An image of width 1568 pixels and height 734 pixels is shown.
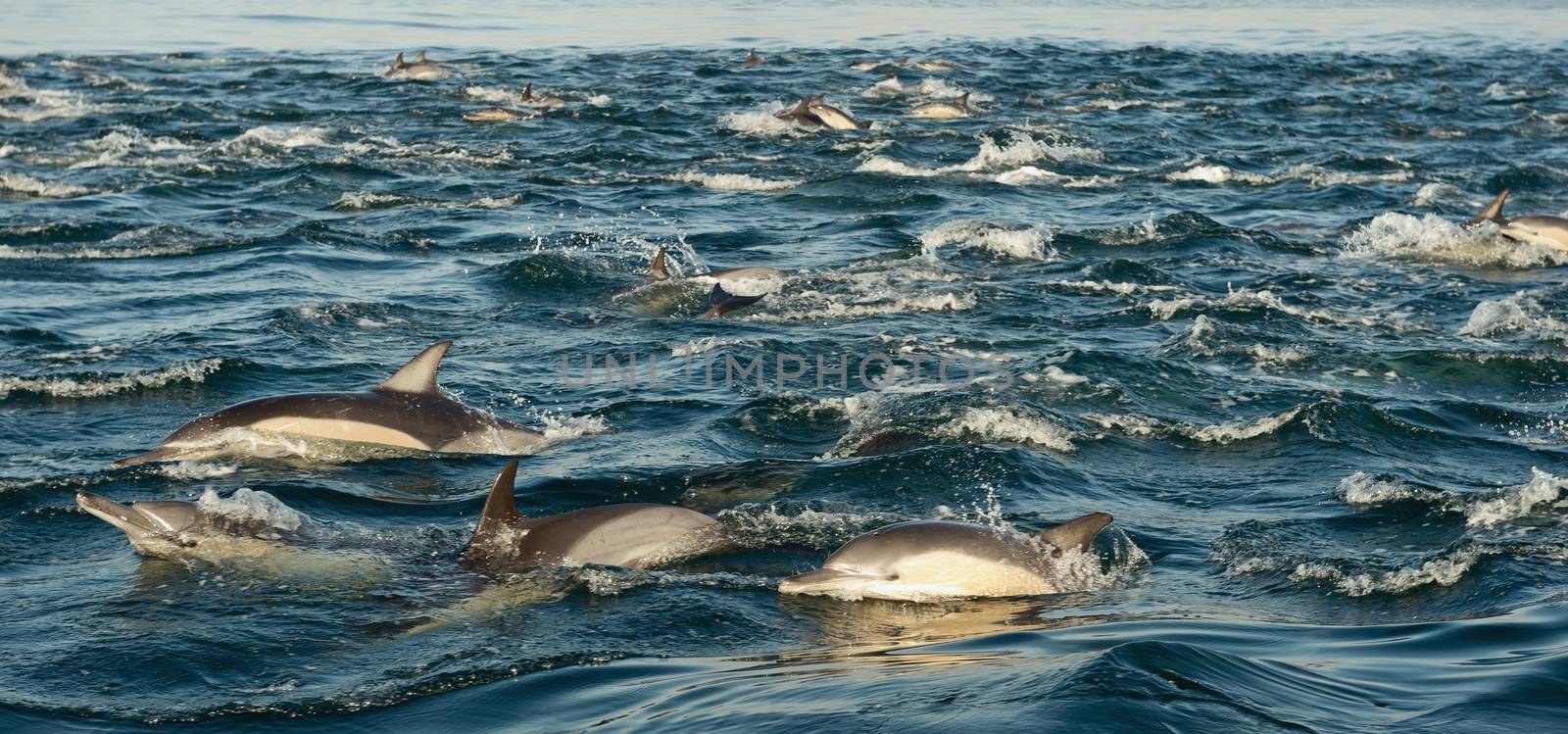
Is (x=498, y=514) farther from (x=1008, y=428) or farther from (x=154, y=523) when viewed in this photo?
(x=1008, y=428)

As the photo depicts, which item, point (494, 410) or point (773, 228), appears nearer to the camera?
point (494, 410)

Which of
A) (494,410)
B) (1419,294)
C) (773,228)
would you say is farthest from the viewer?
(773,228)

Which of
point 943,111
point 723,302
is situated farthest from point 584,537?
point 943,111

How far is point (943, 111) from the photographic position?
31203 millimetres

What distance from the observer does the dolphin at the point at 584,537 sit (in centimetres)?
858

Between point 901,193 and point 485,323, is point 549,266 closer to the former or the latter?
point 485,323

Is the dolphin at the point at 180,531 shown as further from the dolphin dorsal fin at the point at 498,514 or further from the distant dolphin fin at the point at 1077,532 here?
the distant dolphin fin at the point at 1077,532

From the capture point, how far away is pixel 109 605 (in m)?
8.26

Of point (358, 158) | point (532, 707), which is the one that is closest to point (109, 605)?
point (532, 707)

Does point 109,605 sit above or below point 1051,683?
below

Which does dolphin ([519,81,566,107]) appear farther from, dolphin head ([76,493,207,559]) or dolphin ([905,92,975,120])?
dolphin head ([76,493,207,559])

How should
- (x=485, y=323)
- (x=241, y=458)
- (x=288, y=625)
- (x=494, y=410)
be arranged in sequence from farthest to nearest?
(x=485, y=323), (x=494, y=410), (x=241, y=458), (x=288, y=625)

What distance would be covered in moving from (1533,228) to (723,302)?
29.7ft

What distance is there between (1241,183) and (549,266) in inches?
442
